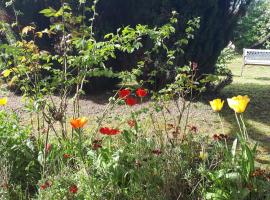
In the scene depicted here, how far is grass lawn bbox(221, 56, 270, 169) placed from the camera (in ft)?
16.2

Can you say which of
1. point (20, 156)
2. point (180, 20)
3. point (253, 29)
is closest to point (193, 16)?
point (180, 20)

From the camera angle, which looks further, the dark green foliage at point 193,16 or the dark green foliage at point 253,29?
the dark green foliage at point 253,29

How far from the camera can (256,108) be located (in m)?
6.62

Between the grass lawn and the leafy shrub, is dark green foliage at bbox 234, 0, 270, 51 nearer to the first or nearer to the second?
the grass lawn

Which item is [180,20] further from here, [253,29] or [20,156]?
[253,29]

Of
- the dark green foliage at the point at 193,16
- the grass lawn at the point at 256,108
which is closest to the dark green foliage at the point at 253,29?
the grass lawn at the point at 256,108

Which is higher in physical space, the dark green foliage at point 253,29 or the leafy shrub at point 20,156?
the dark green foliage at point 253,29

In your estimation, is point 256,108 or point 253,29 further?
point 253,29

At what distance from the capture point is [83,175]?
2.89 metres

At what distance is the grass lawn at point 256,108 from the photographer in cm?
495

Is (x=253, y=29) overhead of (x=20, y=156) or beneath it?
overhead

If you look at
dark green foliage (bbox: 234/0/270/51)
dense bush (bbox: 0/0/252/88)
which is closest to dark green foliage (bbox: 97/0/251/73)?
dense bush (bbox: 0/0/252/88)

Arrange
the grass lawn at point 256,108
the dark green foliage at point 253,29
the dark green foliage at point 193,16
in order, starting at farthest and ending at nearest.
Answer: the dark green foliage at point 253,29 → the dark green foliage at point 193,16 → the grass lawn at point 256,108

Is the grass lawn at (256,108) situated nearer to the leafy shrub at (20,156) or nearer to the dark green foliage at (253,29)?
the leafy shrub at (20,156)
